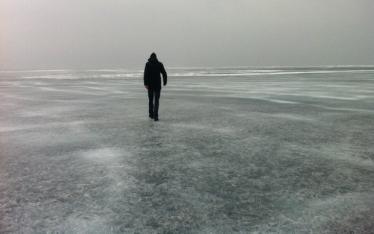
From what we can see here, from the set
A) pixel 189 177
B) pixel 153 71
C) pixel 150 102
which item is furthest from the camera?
pixel 150 102

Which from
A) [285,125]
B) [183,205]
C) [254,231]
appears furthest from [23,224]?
[285,125]

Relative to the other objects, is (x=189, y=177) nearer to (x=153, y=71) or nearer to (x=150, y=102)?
(x=153, y=71)

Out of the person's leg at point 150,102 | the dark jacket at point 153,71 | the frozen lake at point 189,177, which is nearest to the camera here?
the frozen lake at point 189,177

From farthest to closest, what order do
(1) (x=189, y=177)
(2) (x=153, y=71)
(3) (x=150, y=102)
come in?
(3) (x=150, y=102), (2) (x=153, y=71), (1) (x=189, y=177)

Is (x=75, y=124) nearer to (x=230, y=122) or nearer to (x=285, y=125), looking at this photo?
(x=230, y=122)

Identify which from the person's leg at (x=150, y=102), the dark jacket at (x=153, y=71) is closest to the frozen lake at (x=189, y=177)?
the person's leg at (x=150, y=102)

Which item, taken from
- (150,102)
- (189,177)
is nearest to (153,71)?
(150,102)

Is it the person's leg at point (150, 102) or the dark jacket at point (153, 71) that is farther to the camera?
the person's leg at point (150, 102)

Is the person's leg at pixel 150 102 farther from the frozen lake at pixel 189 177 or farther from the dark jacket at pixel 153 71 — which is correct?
the frozen lake at pixel 189 177

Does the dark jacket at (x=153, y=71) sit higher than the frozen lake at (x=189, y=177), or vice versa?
the dark jacket at (x=153, y=71)

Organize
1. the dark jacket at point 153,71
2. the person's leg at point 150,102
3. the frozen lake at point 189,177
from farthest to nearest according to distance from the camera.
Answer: the person's leg at point 150,102, the dark jacket at point 153,71, the frozen lake at point 189,177

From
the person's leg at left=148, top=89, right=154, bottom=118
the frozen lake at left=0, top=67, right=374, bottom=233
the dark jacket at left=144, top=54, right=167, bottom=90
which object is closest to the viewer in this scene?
the frozen lake at left=0, top=67, right=374, bottom=233

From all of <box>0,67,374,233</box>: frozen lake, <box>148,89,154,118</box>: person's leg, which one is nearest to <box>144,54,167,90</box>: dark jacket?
<box>148,89,154,118</box>: person's leg

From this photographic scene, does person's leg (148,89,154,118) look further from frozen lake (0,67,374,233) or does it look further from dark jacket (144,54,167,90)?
frozen lake (0,67,374,233)
